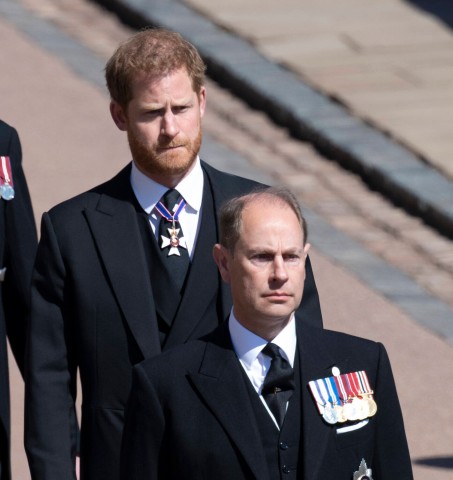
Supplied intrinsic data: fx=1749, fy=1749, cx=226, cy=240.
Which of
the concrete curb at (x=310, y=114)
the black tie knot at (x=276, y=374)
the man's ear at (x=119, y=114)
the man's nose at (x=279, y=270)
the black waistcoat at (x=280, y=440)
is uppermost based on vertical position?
the concrete curb at (x=310, y=114)

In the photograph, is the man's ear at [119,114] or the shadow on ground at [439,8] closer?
the man's ear at [119,114]

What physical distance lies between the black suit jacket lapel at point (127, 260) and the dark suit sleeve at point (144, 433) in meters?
0.71

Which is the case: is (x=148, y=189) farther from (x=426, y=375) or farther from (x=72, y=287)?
(x=426, y=375)

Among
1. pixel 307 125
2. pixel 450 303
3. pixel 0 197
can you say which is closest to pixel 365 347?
pixel 0 197

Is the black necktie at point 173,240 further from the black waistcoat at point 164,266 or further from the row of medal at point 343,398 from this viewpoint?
the row of medal at point 343,398

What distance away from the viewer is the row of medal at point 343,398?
14.0ft

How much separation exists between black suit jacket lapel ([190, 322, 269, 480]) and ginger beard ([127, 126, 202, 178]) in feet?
2.75

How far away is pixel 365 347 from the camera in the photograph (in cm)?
440

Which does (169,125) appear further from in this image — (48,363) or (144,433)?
(144,433)

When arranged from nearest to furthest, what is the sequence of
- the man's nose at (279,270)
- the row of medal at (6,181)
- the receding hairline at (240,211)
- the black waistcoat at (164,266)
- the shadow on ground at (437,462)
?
1. the man's nose at (279,270)
2. the receding hairline at (240,211)
3. the black waistcoat at (164,266)
4. the row of medal at (6,181)
5. the shadow on ground at (437,462)

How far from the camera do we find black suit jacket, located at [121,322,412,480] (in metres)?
4.23

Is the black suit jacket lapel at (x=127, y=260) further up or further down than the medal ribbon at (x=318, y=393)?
further up

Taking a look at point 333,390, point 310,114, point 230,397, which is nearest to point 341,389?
point 333,390

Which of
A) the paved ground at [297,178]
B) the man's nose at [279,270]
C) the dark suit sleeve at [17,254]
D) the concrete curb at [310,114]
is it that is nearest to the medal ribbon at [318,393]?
the man's nose at [279,270]
